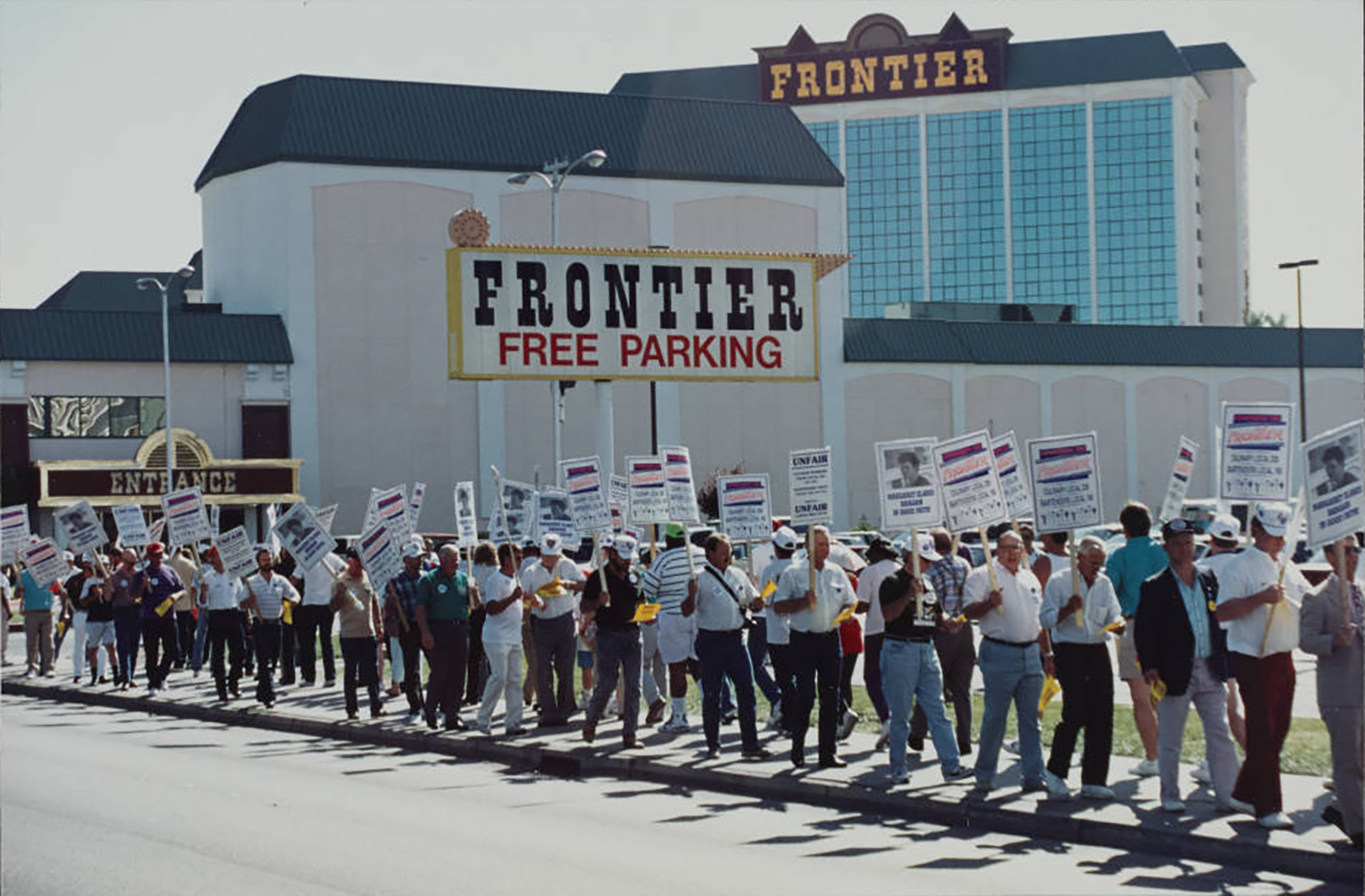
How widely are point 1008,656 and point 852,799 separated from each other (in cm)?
160

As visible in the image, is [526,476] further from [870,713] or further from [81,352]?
[870,713]

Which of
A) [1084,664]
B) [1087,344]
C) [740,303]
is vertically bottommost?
[1084,664]

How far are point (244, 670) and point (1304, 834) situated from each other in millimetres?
→ 19924

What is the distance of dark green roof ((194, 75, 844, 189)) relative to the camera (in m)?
66.5

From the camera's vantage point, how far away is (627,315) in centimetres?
2234

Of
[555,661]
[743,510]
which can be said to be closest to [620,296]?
[743,510]

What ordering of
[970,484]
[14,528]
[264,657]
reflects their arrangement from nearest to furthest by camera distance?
[970,484], [264,657], [14,528]

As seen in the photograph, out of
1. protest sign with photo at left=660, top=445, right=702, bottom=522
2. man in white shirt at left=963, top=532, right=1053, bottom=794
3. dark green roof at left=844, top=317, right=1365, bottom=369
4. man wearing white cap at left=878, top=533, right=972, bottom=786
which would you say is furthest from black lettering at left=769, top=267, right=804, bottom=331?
dark green roof at left=844, top=317, right=1365, bottom=369

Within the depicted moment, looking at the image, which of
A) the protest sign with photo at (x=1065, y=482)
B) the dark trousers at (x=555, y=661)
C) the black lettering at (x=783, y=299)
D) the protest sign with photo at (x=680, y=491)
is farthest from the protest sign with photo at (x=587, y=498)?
the protest sign with photo at (x=1065, y=482)

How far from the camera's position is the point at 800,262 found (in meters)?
23.0

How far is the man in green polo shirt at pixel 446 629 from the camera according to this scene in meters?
18.3

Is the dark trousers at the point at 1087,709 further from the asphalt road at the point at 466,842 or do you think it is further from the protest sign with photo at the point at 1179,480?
the protest sign with photo at the point at 1179,480

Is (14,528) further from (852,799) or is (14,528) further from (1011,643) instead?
(1011,643)

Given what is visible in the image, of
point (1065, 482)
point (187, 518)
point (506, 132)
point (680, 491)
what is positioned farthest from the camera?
point (506, 132)
